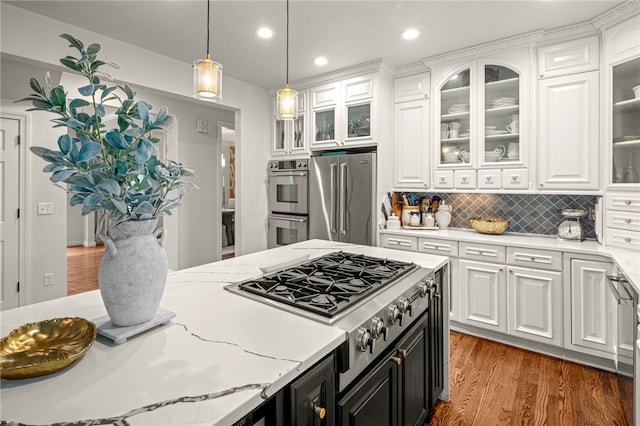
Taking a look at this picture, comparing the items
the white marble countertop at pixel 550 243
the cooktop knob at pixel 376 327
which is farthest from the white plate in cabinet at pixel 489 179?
the cooktop knob at pixel 376 327

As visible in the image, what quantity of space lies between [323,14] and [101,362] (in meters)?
2.59

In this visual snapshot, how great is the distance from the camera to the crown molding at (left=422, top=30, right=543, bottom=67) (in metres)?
2.77

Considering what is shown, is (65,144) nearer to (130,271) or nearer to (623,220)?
(130,271)

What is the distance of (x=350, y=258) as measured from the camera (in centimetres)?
190

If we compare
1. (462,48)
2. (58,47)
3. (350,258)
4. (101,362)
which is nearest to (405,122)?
(462,48)

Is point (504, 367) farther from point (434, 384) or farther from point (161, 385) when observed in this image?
point (161, 385)

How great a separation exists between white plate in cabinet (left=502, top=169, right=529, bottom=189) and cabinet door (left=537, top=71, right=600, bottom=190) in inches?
4.0

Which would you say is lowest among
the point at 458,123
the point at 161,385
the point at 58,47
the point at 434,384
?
the point at 434,384

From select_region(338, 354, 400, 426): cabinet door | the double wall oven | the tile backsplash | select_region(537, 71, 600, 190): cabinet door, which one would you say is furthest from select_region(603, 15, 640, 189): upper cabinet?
the double wall oven

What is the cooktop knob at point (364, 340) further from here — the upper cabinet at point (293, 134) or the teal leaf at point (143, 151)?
the upper cabinet at point (293, 134)

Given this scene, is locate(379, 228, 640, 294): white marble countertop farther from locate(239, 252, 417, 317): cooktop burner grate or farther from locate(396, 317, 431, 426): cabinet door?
locate(239, 252, 417, 317): cooktop burner grate

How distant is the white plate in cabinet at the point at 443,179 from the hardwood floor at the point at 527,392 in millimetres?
1478

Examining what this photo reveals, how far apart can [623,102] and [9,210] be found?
5410mm

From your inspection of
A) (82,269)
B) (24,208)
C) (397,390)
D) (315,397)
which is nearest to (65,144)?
(315,397)
